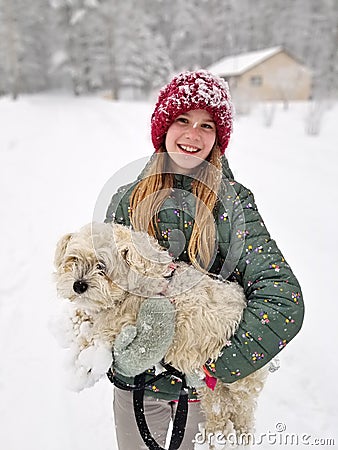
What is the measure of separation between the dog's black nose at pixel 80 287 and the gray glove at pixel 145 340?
0.29 metres

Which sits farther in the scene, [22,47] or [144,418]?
[22,47]

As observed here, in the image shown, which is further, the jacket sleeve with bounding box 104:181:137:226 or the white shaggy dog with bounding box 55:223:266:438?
the jacket sleeve with bounding box 104:181:137:226

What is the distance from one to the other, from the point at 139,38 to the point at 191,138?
134 feet

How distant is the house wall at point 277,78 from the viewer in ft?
105

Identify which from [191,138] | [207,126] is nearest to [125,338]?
[191,138]

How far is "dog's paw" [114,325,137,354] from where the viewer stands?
173cm

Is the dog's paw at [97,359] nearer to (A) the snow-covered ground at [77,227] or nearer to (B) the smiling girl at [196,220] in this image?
(B) the smiling girl at [196,220]

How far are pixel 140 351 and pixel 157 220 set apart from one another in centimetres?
78

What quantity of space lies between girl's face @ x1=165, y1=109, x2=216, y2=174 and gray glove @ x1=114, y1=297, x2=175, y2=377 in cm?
87

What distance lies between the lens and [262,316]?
171 cm

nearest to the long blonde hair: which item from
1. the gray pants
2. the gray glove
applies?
the gray glove

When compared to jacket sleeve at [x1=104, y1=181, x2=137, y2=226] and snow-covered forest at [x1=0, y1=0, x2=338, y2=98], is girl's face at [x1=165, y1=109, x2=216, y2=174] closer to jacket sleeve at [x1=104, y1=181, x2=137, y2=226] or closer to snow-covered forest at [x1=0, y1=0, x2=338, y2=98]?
jacket sleeve at [x1=104, y1=181, x2=137, y2=226]

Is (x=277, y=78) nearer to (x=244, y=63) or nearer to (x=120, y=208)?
(x=244, y=63)

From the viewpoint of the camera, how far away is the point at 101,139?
15.2 meters
